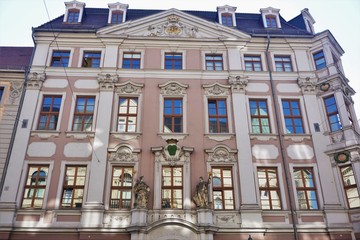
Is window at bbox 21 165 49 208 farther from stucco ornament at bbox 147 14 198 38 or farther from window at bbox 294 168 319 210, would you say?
window at bbox 294 168 319 210

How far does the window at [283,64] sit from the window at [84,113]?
36.5ft

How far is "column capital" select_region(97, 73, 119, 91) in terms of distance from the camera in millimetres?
18812

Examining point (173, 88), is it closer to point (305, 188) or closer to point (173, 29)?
point (173, 29)

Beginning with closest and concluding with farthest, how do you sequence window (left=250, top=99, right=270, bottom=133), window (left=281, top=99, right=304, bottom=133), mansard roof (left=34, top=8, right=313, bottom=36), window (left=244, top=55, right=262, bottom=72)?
window (left=250, top=99, right=270, bottom=133)
window (left=281, top=99, right=304, bottom=133)
window (left=244, top=55, right=262, bottom=72)
mansard roof (left=34, top=8, right=313, bottom=36)

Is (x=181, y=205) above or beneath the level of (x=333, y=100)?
beneath

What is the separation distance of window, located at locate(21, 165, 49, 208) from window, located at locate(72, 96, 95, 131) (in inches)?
107

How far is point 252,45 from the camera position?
20.7 meters

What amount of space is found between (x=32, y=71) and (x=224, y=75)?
11.0 m

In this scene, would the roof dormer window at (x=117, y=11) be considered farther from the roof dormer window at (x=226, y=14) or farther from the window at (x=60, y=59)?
the roof dormer window at (x=226, y=14)

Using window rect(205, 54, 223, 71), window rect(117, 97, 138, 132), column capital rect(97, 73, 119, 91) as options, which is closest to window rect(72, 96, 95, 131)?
column capital rect(97, 73, 119, 91)

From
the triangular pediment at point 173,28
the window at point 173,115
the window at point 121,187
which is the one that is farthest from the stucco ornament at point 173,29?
the window at point 121,187

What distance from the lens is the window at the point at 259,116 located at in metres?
18.4

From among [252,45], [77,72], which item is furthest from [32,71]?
[252,45]

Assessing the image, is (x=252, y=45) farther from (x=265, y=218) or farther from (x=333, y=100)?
(x=265, y=218)
